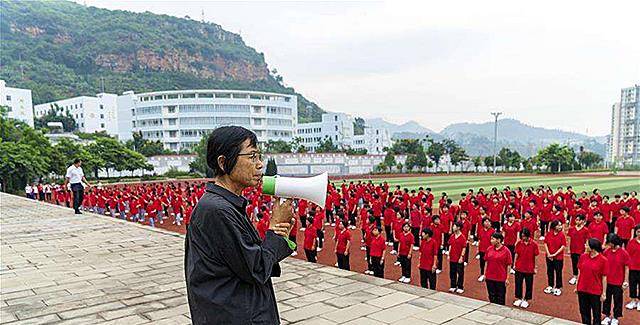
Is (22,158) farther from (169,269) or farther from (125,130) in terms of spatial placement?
(125,130)

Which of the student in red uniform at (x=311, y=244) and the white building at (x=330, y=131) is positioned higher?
the white building at (x=330, y=131)

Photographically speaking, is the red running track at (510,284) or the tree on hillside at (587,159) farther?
the tree on hillside at (587,159)

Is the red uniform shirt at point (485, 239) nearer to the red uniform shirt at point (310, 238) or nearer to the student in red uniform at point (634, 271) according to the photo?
the student in red uniform at point (634, 271)

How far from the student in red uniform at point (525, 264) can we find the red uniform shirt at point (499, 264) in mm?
512

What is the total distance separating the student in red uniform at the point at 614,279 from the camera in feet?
17.8

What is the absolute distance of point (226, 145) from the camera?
167cm

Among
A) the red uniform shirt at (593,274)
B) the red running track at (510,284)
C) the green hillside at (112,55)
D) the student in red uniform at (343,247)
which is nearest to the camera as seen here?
the red uniform shirt at (593,274)

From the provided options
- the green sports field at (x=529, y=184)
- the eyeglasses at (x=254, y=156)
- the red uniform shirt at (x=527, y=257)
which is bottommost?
the green sports field at (x=529, y=184)

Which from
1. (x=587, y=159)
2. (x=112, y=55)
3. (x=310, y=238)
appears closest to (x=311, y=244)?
(x=310, y=238)

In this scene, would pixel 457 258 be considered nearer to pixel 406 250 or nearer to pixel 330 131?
pixel 406 250

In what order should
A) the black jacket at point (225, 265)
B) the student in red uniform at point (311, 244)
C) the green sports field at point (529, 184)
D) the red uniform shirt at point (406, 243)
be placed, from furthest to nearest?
the green sports field at point (529, 184) → the student in red uniform at point (311, 244) → the red uniform shirt at point (406, 243) → the black jacket at point (225, 265)

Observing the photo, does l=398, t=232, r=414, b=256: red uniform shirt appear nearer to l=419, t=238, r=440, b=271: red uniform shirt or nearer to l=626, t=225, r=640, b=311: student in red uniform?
l=419, t=238, r=440, b=271: red uniform shirt

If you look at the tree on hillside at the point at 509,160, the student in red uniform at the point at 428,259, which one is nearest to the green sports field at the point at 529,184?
the student in red uniform at the point at 428,259

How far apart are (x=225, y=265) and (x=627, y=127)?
93.5m
